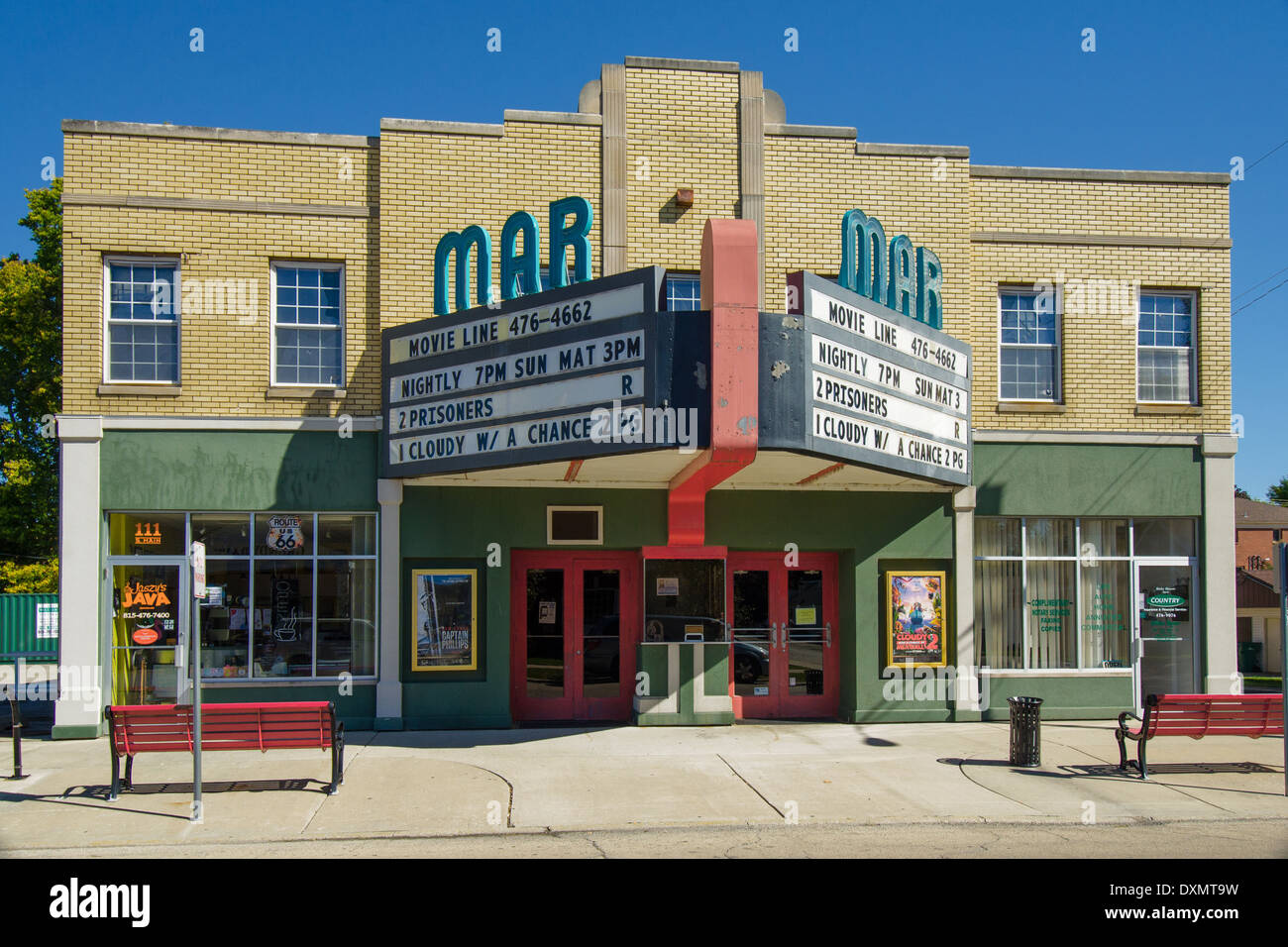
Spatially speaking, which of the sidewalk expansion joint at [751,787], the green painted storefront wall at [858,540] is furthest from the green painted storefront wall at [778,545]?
the sidewalk expansion joint at [751,787]

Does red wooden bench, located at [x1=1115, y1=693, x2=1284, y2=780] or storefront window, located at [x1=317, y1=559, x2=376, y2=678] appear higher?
storefront window, located at [x1=317, y1=559, x2=376, y2=678]

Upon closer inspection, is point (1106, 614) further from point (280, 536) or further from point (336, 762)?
point (280, 536)

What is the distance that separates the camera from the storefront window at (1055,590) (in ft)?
50.4

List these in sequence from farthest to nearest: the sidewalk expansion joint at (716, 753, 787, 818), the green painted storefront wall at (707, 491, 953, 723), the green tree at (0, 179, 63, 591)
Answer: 1. the green tree at (0, 179, 63, 591)
2. the green painted storefront wall at (707, 491, 953, 723)
3. the sidewalk expansion joint at (716, 753, 787, 818)

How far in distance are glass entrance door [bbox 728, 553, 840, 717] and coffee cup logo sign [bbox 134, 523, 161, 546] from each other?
8.23m

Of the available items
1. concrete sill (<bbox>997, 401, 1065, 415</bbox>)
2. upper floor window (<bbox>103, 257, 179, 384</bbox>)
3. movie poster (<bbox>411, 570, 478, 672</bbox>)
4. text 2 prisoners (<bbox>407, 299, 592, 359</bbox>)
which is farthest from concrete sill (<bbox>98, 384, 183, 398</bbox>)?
concrete sill (<bbox>997, 401, 1065, 415</bbox>)

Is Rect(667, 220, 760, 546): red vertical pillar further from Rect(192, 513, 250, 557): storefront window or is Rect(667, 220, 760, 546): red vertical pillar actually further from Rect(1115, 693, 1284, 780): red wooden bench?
Rect(192, 513, 250, 557): storefront window

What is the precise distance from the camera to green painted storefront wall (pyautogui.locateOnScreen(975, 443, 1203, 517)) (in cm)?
1538

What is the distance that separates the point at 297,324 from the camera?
14469 mm

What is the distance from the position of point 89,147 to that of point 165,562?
593cm

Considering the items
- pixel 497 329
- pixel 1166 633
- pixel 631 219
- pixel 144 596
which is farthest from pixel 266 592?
pixel 1166 633

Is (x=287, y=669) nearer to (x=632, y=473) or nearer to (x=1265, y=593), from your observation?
(x=632, y=473)

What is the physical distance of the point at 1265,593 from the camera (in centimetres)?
4406
